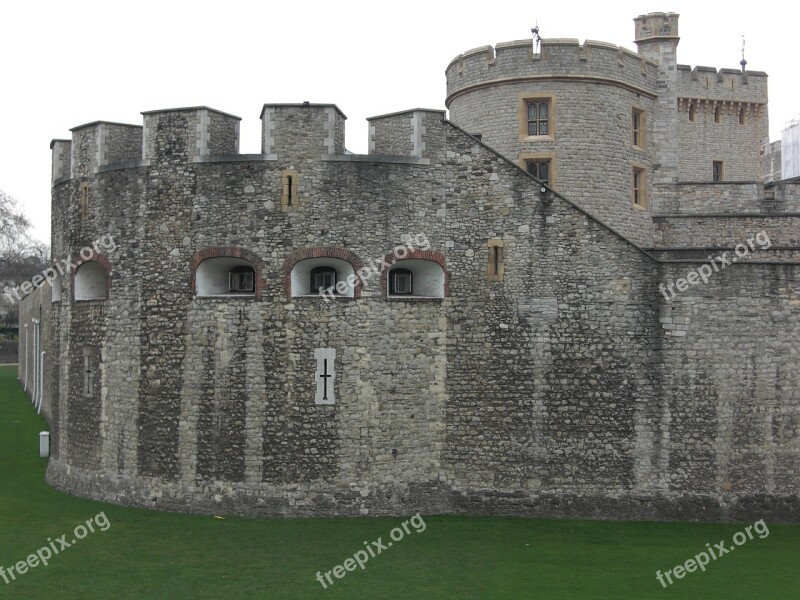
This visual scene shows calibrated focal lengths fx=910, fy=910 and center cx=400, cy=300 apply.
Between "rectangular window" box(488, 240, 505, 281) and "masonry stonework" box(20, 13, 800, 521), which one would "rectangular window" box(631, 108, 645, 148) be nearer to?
"masonry stonework" box(20, 13, 800, 521)

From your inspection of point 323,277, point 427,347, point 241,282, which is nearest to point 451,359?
point 427,347

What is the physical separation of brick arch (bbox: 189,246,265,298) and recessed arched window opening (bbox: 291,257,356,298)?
2.15ft

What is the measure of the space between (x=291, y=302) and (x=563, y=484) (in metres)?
6.48

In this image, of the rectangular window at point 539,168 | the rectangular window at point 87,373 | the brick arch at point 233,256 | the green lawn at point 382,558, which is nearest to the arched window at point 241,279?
the brick arch at point 233,256

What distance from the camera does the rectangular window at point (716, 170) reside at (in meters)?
29.7

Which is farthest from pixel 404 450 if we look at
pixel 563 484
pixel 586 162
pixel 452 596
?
pixel 586 162

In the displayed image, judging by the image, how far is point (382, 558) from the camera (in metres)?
15.5

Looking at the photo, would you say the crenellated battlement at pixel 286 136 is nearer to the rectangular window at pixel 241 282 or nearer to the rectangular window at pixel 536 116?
the rectangular window at pixel 241 282

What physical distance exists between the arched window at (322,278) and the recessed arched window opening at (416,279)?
1.18 meters

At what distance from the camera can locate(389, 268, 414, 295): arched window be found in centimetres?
1880

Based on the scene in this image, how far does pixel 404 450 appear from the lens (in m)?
Answer: 18.0

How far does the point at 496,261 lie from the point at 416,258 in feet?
5.36

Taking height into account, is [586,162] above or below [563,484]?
above

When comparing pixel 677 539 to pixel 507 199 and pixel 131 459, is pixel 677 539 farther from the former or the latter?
pixel 131 459
